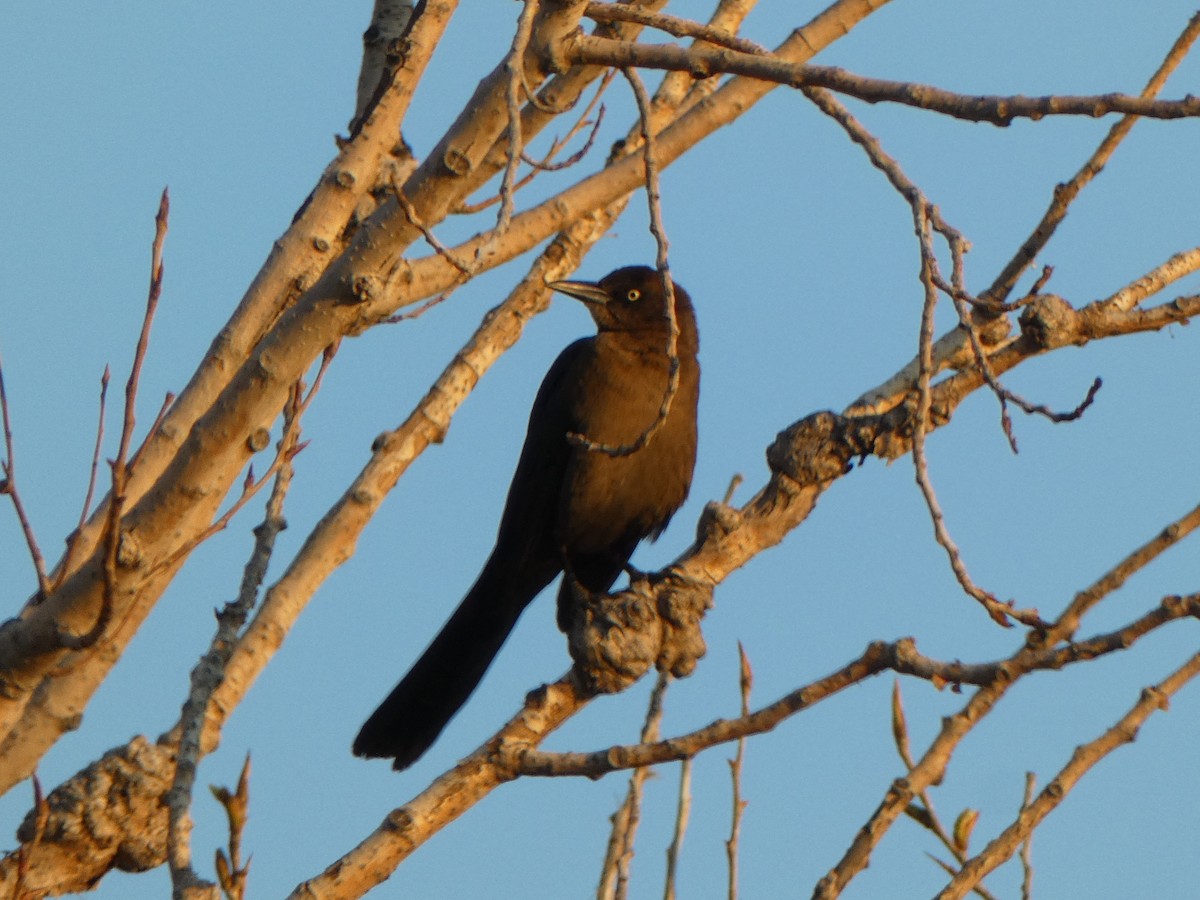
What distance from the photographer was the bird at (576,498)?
235 inches

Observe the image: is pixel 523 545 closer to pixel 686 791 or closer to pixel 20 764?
pixel 686 791

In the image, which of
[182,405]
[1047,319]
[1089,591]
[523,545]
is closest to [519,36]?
[182,405]

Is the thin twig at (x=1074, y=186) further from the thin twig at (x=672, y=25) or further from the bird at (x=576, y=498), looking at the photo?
the bird at (x=576, y=498)

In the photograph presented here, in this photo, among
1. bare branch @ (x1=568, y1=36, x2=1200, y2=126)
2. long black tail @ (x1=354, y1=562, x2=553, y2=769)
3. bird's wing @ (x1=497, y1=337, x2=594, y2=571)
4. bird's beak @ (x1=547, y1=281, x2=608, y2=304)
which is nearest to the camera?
bare branch @ (x1=568, y1=36, x2=1200, y2=126)

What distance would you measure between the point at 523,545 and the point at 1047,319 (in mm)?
2620

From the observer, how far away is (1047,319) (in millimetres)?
4207

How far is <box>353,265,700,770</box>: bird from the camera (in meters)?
5.97

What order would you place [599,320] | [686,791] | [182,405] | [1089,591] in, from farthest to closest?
[599,320], [686,791], [182,405], [1089,591]

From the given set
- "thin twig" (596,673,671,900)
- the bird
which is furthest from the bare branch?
the bird

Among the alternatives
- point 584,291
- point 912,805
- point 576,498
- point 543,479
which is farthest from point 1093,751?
point 584,291

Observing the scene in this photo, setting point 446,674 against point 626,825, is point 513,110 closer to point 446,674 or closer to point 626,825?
point 626,825

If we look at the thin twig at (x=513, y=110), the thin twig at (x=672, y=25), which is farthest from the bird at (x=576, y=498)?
the thin twig at (x=513, y=110)

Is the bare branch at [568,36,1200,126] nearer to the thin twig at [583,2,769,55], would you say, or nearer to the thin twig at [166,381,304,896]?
the thin twig at [583,2,769,55]

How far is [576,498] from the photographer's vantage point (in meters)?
6.04
